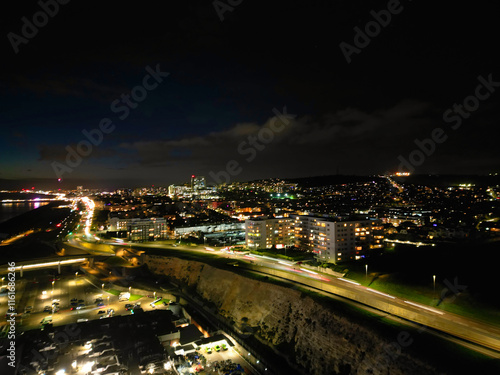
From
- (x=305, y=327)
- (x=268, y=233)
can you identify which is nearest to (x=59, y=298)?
(x=305, y=327)

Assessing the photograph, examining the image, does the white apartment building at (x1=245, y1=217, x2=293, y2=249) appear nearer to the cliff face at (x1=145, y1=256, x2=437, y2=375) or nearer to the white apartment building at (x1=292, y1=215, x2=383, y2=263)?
the white apartment building at (x1=292, y1=215, x2=383, y2=263)

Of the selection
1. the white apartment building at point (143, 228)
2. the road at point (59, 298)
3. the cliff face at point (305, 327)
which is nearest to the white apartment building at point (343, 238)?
the cliff face at point (305, 327)

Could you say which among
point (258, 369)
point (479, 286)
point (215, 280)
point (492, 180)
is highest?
point (492, 180)

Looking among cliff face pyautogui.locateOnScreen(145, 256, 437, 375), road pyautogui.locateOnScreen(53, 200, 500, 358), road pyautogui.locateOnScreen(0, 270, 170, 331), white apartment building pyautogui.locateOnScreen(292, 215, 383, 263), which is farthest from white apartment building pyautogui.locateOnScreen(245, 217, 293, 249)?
road pyautogui.locateOnScreen(0, 270, 170, 331)

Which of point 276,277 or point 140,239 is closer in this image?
point 276,277

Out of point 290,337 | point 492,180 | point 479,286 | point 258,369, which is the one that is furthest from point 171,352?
point 492,180

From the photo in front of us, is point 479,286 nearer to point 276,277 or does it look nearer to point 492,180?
point 276,277

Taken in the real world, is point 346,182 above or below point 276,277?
above

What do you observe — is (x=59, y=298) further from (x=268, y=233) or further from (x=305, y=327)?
(x=268, y=233)
